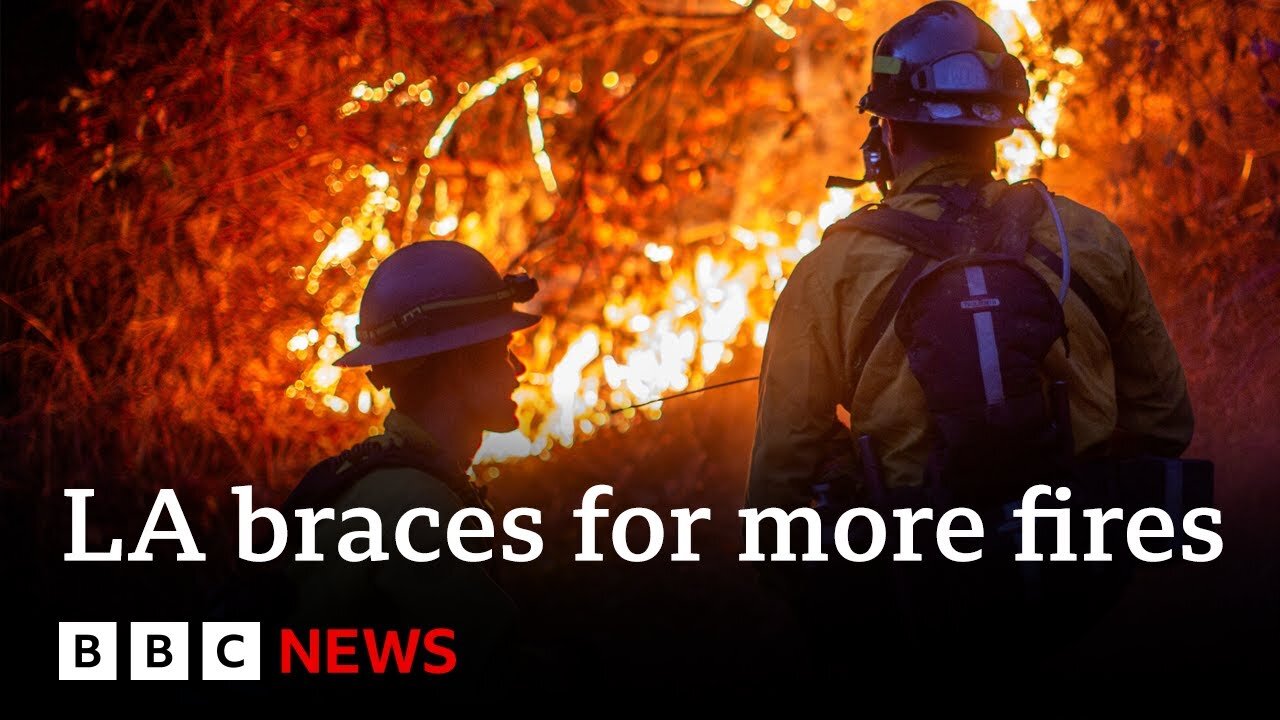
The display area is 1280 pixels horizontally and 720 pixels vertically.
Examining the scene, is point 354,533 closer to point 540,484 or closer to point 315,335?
point 315,335

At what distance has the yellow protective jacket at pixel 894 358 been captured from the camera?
3.55m

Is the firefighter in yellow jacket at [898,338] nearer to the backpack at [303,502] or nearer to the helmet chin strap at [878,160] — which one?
the helmet chin strap at [878,160]

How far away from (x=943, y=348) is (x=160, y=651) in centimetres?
276

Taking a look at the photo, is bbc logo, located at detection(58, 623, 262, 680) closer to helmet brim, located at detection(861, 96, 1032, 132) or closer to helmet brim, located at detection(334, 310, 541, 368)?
helmet brim, located at detection(334, 310, 541, 368)

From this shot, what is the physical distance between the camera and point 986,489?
3414mm

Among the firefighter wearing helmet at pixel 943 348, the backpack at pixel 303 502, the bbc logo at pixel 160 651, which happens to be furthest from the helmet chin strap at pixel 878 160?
the bbc logo at pixel 160 651

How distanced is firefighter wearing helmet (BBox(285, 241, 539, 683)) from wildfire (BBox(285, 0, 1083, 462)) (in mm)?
3385

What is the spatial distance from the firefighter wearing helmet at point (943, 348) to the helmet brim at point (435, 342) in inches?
27.9

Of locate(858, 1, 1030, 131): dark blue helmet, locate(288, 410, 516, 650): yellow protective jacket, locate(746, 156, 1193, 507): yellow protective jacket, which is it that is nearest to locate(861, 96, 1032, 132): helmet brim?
locate(858, 1, 1030, 131): dark blue helmet

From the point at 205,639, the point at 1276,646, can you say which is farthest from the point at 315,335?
the point at 1276,646

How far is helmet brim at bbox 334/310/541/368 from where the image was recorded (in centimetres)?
346

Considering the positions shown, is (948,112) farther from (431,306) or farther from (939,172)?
(431,306)

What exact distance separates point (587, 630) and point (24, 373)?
3.08 meters

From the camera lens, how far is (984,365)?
3346 millimetres
